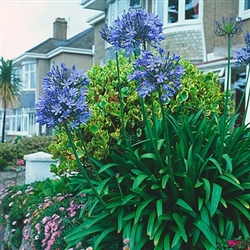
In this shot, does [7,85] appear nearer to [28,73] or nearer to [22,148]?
[28,73]

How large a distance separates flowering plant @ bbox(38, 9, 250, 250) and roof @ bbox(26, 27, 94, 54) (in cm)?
3046

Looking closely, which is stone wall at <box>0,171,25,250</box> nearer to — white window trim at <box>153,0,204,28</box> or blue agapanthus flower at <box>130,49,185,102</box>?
white window trim at <box>153,0,204,28</box>

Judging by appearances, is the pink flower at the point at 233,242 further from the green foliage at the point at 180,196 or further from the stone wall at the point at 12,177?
the stone wall at the point at 12,177

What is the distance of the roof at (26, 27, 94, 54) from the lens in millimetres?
35116

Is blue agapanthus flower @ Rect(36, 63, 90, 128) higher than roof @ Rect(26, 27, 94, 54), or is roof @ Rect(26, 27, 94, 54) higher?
roof @ Rect(26, 27, 94, 54)

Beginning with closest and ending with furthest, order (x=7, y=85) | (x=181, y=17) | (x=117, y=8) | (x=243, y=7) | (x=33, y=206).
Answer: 1. (x=33, y=206)
2. (x=243, y=7)
3. (x=181, y=17)
4. (x=117, y=8)
5. (x=7, y=85)

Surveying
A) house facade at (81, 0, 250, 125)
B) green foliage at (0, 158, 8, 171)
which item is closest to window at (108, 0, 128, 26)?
house facade at (81, 0, 250, 125)

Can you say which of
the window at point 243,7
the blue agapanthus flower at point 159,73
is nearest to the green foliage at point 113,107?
the blue agapanthus flower at point 159,73

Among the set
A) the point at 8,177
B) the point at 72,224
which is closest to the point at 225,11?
the point at 8,177

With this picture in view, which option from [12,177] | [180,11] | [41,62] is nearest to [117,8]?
[180,11]

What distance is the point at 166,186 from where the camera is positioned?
4.30 meters

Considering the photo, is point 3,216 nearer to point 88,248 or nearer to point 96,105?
point 96,105

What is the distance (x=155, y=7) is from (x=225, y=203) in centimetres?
1410

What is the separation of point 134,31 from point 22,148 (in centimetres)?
1062
